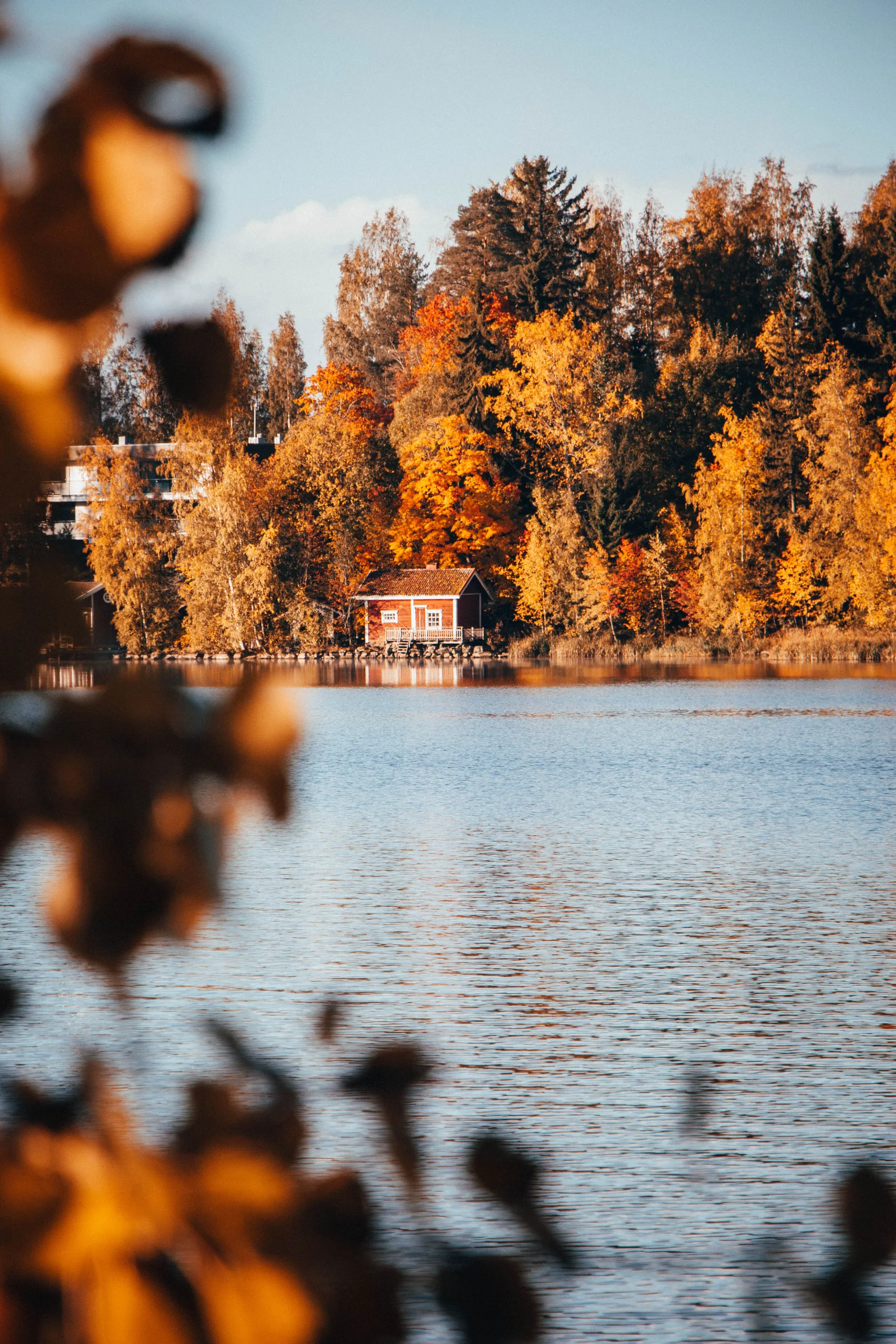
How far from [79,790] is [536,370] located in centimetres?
7279

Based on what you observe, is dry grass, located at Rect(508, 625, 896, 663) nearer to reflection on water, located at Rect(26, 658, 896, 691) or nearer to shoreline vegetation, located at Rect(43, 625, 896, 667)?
shoreline vegetation, located at Rect(43, 625, 896, 667)

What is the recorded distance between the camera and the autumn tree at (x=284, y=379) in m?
104

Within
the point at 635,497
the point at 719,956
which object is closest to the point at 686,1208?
the point at 719,956

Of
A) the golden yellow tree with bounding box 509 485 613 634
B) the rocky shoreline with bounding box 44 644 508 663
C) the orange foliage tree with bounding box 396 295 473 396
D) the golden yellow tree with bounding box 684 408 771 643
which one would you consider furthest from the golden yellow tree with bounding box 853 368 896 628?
the orange foliage tree with bounding box 396 295 473 396

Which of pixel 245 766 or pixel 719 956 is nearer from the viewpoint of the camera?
pixel 245 766

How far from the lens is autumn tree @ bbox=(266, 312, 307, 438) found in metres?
104

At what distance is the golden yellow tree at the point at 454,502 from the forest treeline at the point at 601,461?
0.14 metres

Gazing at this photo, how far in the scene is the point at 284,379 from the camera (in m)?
106

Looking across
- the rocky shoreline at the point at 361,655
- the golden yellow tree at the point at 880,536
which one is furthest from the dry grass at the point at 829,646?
the rocky shoreline at the point at 361,655

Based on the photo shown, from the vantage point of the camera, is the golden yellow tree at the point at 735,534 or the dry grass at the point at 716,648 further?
the golden yellow tree at the point at 735,534

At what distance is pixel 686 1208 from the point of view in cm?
577

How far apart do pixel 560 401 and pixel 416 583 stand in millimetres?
10567

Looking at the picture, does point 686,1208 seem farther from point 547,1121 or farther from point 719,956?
point 719,956

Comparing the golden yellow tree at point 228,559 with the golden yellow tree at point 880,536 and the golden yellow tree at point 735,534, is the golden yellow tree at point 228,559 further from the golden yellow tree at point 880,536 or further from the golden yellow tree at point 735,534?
the golden yellow tree at point 880,536
